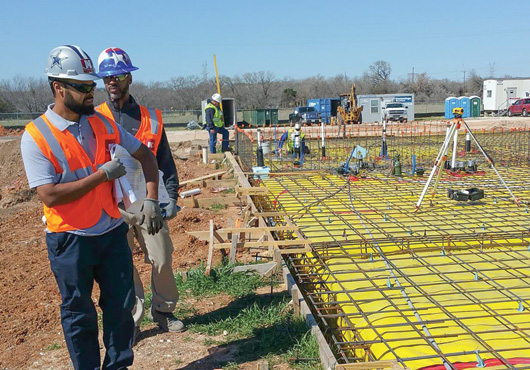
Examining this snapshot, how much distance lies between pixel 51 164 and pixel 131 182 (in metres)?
0.53

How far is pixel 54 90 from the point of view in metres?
2.68

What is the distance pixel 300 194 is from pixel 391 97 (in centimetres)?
→ 2759

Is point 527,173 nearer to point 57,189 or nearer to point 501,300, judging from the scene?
point 501,300

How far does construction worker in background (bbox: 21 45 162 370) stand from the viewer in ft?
8.36

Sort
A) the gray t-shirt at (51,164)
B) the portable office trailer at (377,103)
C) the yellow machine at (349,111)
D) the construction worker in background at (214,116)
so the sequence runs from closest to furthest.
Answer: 1. the gray t-shirt at (51,164)
2. the construction worker in background at (214,116)
3. the yellow machine at (349,111)
4. the portable office trailer at (377,103)

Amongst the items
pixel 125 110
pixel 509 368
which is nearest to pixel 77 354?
pixel 125 110

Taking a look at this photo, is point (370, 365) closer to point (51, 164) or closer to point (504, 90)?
point (51, 164)

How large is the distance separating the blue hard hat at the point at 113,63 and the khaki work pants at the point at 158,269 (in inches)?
40.1

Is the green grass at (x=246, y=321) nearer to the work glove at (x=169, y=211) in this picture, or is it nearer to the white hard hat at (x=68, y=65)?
the work glove at (x=169, y=211)

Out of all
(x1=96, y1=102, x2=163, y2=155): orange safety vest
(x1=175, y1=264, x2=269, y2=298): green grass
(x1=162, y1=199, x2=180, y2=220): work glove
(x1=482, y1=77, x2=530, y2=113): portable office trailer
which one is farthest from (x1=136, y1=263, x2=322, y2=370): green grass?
(x1=482, y1=77, x2=530, y2=113): portable office trailer

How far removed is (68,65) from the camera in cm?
262

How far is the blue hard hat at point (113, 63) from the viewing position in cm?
352

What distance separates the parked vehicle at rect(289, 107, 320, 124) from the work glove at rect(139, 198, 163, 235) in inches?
1161

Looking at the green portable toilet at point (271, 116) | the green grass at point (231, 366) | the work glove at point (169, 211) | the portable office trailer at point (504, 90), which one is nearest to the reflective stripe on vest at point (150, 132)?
the work glove at point (169, 211)
